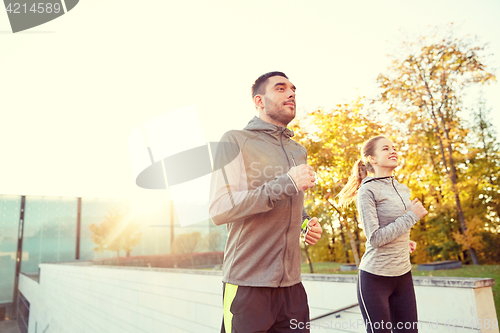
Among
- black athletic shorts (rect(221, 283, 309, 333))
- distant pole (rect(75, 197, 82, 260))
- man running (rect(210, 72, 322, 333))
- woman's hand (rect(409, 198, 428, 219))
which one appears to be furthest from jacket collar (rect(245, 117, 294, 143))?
distant pole (rect(75, 197, 82, 260))

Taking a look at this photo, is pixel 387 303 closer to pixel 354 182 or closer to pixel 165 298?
pixel 354 182

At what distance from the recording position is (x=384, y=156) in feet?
7.31

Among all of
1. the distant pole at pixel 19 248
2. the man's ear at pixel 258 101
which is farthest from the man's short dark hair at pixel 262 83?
the distant pole at pixel 19 248

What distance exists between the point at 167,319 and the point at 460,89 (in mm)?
12373

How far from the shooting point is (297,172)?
4.19 ft

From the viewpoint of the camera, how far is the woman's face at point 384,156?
2.21 metres

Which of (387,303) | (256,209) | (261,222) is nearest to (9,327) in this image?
(387,303)

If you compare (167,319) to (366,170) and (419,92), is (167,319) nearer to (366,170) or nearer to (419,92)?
(366,170)

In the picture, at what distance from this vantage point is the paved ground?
17.6 meters

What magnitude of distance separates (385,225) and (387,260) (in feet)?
0.71

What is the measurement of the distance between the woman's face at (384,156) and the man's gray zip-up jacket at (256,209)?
0.98m

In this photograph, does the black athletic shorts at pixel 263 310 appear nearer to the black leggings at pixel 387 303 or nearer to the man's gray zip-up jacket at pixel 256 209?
the man's gray zip-up jacket at pixel 256 209

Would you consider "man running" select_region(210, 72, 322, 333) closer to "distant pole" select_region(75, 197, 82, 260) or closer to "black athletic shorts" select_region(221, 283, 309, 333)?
"black athletic shorts" select_region(221, 283, 309, 333)

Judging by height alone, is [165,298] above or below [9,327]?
above
